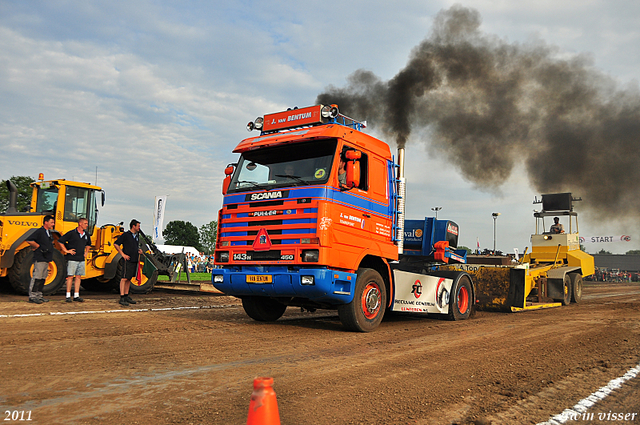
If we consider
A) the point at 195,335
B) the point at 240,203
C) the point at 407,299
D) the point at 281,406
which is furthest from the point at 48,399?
the point at 407,299

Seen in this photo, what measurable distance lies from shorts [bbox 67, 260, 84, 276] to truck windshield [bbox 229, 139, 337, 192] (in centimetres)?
523

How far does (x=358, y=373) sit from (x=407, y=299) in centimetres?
451

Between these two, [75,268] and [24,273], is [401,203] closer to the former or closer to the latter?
[75,268]

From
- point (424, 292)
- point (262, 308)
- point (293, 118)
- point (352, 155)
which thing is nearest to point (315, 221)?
point (352, 155)

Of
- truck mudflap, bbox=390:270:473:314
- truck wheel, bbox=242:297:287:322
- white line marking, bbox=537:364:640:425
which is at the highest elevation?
truck mudflap, bbox=390:270:473:314

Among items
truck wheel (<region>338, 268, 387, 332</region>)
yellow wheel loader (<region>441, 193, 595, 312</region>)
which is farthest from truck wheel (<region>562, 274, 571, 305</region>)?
truck wheel (<region>338, 268, 387, 332</region>)

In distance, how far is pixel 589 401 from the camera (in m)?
3.98

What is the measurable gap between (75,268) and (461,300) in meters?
9.28

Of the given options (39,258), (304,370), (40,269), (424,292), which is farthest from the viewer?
(40,269)

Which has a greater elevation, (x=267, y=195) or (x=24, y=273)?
(x=267, y=195)

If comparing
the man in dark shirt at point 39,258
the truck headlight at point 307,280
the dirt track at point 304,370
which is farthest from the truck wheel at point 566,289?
the man in dark shirt at point 39,258

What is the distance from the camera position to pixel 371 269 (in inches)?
313

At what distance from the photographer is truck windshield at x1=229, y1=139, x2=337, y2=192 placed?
24.4 feet

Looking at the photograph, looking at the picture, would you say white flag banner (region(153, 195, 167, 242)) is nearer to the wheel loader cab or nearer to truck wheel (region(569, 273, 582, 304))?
the wheel loader cab
